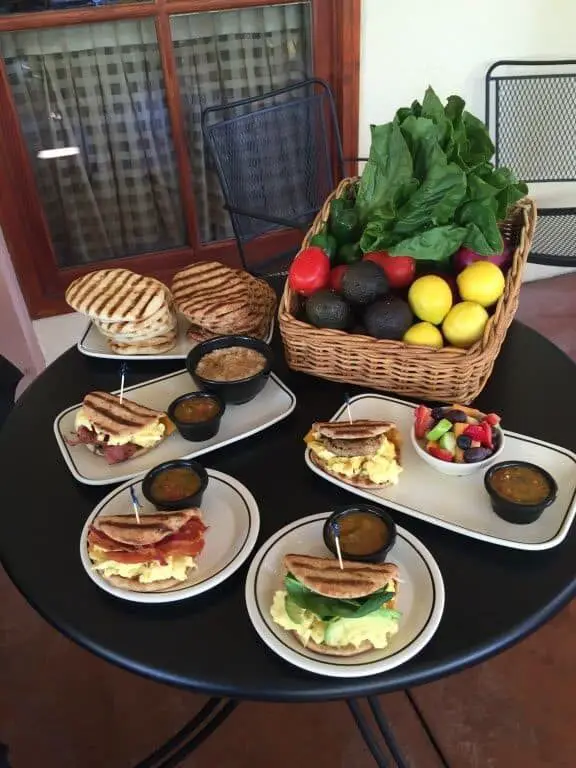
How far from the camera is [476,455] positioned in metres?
1.08

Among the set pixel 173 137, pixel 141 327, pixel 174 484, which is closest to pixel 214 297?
pixel 141 327

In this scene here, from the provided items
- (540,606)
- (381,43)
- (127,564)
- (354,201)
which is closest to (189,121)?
(381,43)

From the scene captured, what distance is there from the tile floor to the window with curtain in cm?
154

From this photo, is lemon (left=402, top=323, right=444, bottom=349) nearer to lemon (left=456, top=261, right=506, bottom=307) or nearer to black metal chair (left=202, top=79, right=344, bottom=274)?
lemon (left=456, top=261, right=506, bottom=307)

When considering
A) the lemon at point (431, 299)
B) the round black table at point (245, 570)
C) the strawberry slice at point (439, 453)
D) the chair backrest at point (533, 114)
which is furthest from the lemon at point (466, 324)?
the chair backrest at point (533, 114)

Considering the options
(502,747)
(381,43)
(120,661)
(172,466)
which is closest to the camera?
(120,661)

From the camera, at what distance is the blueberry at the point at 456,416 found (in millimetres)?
1122

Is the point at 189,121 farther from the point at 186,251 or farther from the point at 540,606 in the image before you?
the point at 540,606

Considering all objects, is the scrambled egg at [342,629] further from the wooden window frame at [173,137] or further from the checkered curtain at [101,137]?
the checkered curtain at [101,137]

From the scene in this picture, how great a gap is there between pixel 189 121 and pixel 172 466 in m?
1.76

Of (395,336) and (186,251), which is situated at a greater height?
(395,336)

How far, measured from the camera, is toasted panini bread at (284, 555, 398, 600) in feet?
2.90

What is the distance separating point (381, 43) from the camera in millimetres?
2428

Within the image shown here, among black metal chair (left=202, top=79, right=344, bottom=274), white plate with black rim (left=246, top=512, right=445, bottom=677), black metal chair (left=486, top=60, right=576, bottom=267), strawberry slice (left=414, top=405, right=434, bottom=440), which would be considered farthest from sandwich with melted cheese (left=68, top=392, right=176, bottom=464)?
black metal chair (left=486, top=60, right=576, bottom=267)
